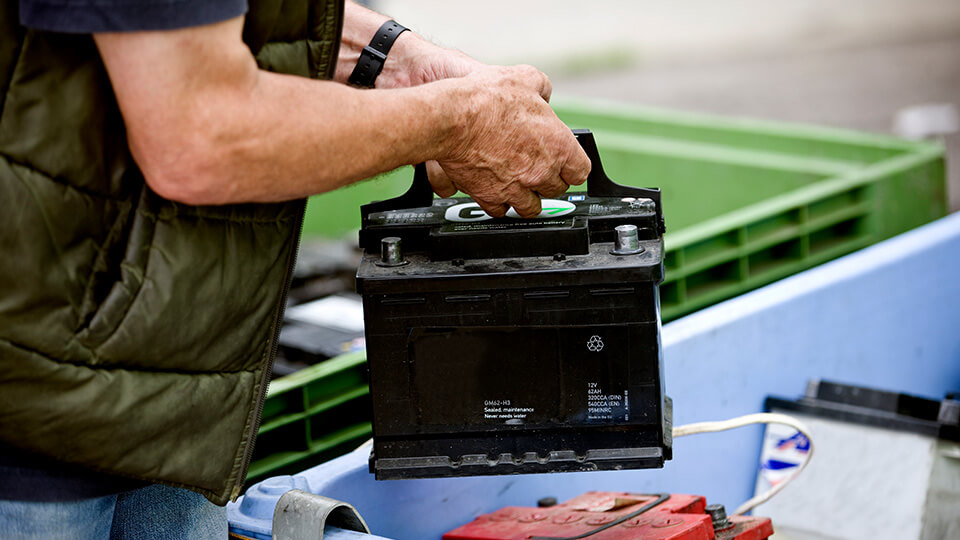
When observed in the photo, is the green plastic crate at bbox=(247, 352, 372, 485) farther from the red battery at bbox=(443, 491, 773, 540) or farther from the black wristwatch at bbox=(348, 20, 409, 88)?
the black wristwatch at bbox=(348, 20, 409, 88)

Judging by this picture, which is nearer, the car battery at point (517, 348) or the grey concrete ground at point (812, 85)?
the car battery at point (517, 348)

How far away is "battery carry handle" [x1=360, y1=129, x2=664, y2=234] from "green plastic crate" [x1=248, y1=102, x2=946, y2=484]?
307 mm

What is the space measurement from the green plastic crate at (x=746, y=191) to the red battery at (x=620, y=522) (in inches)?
38.6

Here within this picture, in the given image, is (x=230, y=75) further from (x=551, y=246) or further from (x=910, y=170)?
(x=910, y=170)

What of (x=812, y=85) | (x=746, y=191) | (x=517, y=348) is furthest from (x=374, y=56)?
(x=812, y=85)

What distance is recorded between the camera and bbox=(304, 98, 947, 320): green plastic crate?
8.92 ft

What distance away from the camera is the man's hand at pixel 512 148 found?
121 cm

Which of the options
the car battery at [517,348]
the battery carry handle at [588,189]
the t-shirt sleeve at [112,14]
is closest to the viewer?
the t-shirt sleeve at [112,14]

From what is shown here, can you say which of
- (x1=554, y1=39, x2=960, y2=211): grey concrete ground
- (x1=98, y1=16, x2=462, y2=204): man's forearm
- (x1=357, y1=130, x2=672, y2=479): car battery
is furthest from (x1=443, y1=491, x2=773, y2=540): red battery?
(x1=554, y1=39, x2=960, y2=211): grey concrete ground

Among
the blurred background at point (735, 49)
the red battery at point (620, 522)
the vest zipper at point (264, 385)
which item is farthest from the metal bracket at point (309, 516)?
the blurred background at point (735, 49)

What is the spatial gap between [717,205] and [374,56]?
236cm

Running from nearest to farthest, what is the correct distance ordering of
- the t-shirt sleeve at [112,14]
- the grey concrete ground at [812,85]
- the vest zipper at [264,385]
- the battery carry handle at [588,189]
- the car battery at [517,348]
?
the t-shirt sleeve at [112,14], the vest zipper at [264,385], the car battery at [517,348], the battery carry handle at [588,189], the grey concrete ground at [812,85]

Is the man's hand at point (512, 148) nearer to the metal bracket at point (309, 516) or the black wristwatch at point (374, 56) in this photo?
the black wristwatch at point (374, 56)

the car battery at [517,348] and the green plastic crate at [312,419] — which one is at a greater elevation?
the car battery at [517,348]
